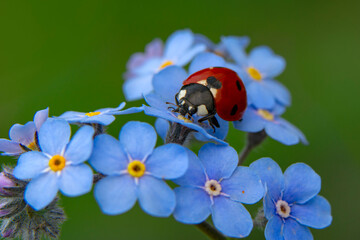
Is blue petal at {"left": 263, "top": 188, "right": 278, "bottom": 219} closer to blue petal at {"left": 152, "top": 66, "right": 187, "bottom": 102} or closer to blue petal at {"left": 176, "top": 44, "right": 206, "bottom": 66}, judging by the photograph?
blue petal at {"left": 152, "top": 66, "right": 187, "bottom": 102}

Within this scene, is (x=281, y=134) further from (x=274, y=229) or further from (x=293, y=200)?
(x=274, y=229)

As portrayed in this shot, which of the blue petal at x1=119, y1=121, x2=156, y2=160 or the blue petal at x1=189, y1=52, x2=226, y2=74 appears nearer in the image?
the blue petal at x1=119, y1=121, x2=156, y2=160

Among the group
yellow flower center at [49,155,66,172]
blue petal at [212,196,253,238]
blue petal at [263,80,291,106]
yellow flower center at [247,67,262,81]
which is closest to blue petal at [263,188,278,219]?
blue petal at [212,196,253,238]

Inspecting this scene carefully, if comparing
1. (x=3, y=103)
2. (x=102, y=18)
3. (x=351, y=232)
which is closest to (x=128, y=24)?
(x=102, y=18)

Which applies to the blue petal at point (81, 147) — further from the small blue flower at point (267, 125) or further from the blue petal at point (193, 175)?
the small blue flower at point (267, 125)

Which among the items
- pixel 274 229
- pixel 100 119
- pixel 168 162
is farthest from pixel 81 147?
pixel 274 229

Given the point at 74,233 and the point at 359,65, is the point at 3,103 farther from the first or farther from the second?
the point at 359,65
